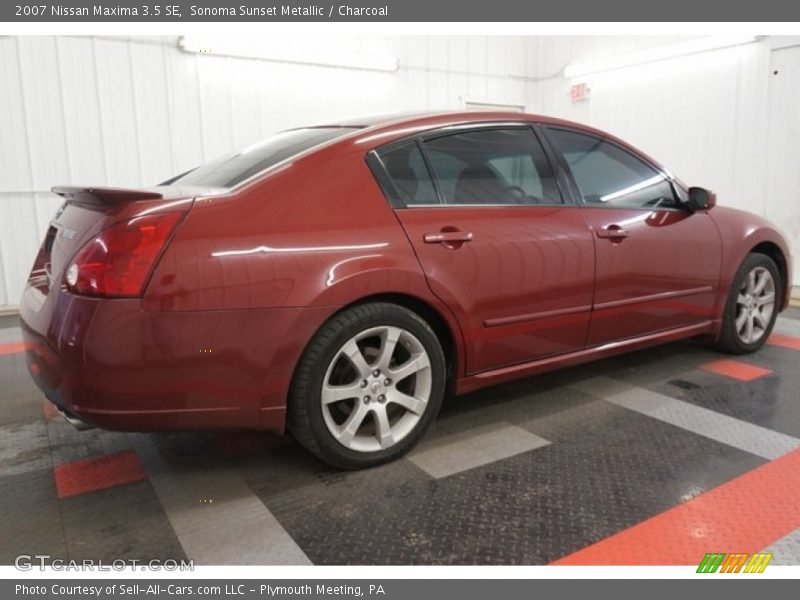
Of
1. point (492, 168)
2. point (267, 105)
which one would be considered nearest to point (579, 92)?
point (267, 105)

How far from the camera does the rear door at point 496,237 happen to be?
2355 millimetres

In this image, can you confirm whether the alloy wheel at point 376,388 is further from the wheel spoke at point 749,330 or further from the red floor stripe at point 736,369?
the wheel spoke at point 749,330

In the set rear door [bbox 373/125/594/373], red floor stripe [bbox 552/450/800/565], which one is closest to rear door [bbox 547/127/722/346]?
rear door [bbox 373/125/594/373]

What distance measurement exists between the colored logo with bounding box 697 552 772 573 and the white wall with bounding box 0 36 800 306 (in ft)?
13.0

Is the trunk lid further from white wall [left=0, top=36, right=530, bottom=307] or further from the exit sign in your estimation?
the exit sign

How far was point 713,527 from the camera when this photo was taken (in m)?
1.93

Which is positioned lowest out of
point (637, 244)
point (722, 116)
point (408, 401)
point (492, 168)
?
Answer: point (408, 401)

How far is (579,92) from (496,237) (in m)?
6.44

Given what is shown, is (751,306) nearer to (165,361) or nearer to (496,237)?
(496,237)

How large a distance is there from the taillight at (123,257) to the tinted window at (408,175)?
2.72ft

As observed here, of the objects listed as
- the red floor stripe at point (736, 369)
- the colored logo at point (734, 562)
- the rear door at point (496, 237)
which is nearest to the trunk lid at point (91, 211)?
the rear door at point (496, 237)

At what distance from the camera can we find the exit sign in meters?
7.98

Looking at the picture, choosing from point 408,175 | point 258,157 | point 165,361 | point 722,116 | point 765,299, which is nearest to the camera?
point 165,361

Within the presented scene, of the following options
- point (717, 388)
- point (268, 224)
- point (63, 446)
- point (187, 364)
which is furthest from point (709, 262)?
point (63, 446)
